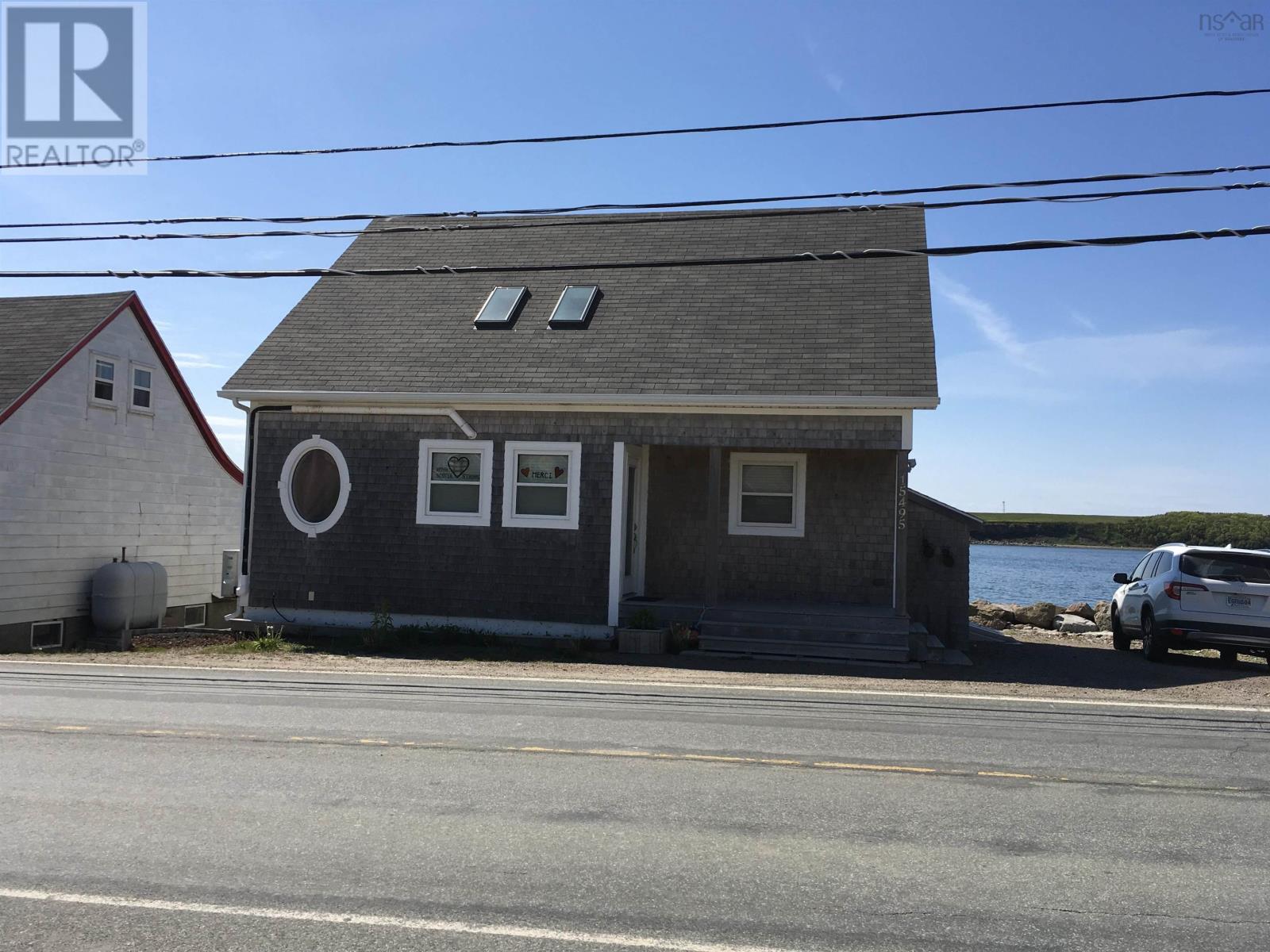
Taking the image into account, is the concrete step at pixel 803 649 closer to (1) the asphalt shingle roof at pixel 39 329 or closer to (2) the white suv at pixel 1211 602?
(2) the white suv at pixel 1211 602

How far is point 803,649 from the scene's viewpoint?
48.0 ft

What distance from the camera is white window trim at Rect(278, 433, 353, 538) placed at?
55.7 feet

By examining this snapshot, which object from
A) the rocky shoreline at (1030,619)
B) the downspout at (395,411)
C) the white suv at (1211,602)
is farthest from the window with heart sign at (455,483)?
the rocky shoreline at (1030,619)

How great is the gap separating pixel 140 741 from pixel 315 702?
84.8 inches

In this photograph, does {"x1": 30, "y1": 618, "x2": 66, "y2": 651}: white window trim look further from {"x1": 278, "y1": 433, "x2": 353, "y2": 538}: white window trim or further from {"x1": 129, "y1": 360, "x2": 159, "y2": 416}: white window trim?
{"x1": 278, "y1": 433, "x2": 353, "y2": 538}: white window trim

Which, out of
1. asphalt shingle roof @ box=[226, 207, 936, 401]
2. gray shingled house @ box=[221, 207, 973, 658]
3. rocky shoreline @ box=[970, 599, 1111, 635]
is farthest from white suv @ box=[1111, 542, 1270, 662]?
rocky shoreline @ box=[970, 599, 1111, 635]

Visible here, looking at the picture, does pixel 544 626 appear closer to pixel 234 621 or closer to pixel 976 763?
pixel 234 621

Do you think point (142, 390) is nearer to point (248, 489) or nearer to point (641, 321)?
point (248, 489)

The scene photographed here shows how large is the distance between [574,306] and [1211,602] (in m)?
10.6

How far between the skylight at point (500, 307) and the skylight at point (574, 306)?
2.30ft

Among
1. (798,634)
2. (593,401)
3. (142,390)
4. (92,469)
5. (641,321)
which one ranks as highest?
(641,321)

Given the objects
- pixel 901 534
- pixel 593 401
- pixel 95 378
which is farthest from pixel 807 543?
pixel 95 378

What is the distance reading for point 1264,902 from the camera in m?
4.99

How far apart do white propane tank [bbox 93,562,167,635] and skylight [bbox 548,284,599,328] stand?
31.6 feet
